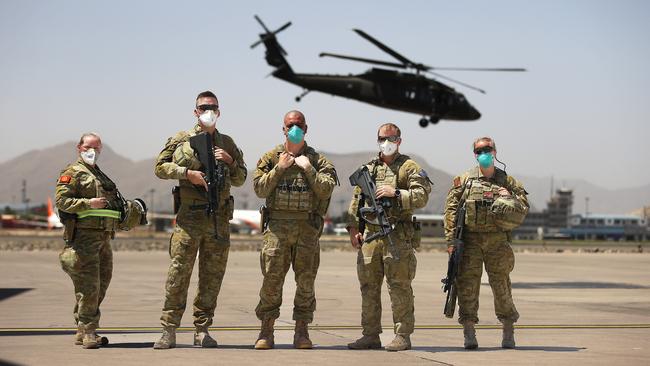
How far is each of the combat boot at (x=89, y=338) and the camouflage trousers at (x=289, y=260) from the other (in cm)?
167

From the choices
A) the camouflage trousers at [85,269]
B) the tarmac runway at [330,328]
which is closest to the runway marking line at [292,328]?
the tarmac runway at [330,328]

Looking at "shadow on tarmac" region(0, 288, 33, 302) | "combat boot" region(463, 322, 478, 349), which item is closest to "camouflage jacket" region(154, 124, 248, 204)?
"combat boot" region(463, 322, 478, 349)

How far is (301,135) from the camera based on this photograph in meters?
9.93

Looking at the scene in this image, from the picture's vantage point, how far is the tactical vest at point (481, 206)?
406 inches

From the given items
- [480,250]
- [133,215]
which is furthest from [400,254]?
[133,215]

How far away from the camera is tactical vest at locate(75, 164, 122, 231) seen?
9852 mm

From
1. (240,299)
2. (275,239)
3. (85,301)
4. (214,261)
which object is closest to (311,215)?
(275,239)

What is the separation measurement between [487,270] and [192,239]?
3.20m

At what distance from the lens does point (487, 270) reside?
410 inches

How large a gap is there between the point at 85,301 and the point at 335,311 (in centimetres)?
589

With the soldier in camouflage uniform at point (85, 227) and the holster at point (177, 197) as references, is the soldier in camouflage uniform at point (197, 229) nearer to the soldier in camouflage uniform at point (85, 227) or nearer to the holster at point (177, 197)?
the holster at point (177, 197)

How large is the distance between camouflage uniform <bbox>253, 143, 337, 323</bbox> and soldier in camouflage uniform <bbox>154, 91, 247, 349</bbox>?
398 mm

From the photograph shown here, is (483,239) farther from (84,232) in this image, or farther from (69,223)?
(69,223)

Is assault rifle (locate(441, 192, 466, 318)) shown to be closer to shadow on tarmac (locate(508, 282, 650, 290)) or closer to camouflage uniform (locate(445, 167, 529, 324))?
camouflage uniform (locate(445, 167, 529, 324))
